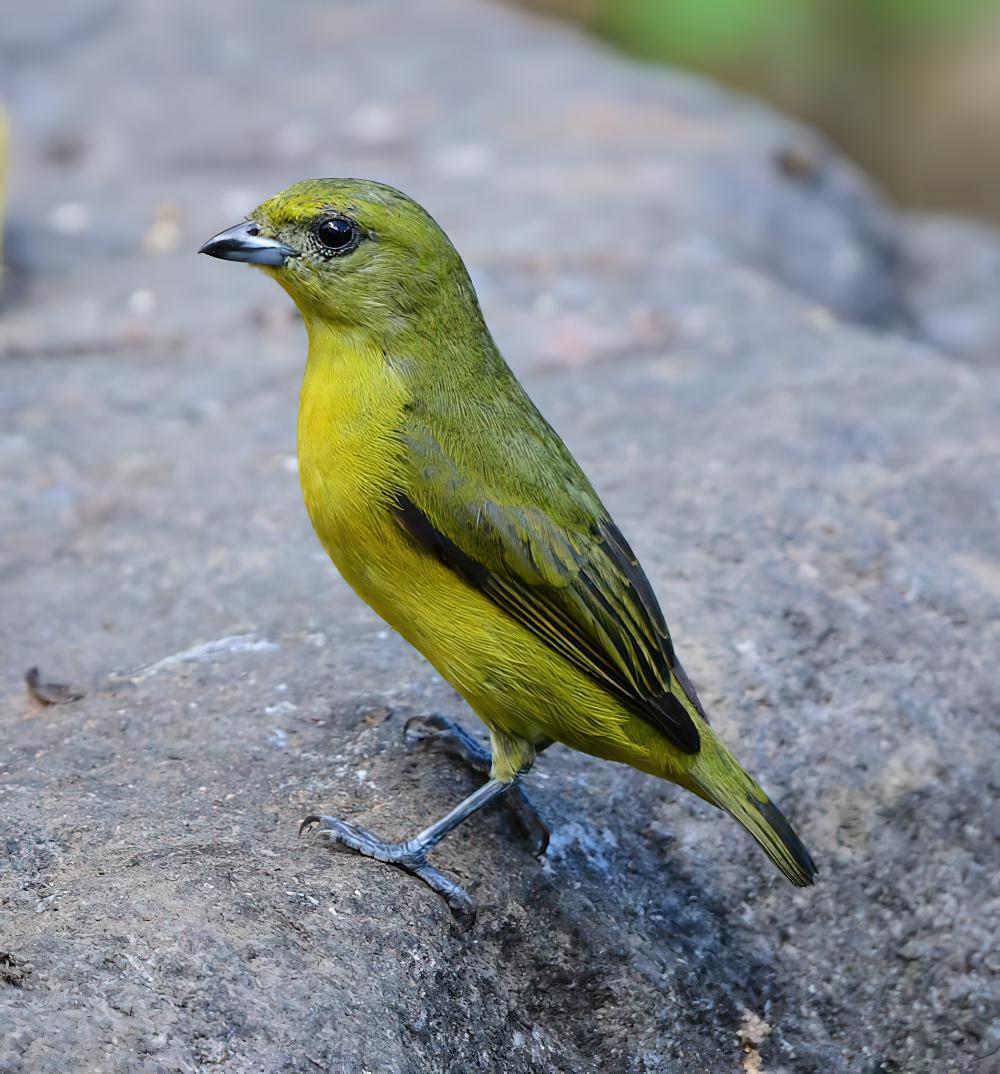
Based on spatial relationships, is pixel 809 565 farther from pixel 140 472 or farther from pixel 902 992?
pixel 140 472

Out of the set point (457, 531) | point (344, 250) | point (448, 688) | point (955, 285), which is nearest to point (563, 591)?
point (457, 531)

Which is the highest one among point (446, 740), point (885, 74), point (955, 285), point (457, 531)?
point (457, 531)

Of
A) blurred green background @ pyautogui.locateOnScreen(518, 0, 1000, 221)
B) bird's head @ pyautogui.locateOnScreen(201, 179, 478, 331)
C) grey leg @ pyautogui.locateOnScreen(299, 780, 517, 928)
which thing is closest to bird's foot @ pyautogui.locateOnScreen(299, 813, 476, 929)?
grey leg @ pyautogui.locateOnScreen(299, 780, 517, 928)

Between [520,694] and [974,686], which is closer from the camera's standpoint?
[520,694]

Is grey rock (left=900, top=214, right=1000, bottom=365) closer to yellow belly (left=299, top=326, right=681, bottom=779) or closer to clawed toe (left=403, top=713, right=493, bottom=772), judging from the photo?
clawed toe (left=403, top=713, right=493, bottom=772)

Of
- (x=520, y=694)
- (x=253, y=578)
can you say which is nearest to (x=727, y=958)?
(x=520, y=694)

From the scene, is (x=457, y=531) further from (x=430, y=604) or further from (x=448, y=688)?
(x=448, y=688)
